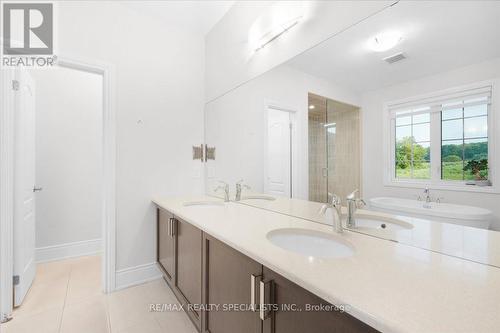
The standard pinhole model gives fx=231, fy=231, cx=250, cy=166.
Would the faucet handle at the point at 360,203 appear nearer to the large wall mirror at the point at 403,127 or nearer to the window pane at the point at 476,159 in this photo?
the large wall mirror at the point at 403,127

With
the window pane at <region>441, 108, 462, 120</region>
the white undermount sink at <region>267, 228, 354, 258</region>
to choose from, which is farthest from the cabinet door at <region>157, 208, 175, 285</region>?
the window pane at <region>441, 108, 462, 120</region>

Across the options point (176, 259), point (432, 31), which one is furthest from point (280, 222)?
point (432, 31)

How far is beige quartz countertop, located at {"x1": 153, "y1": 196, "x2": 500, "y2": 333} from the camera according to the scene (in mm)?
519

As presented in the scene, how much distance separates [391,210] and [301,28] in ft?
→ 4.03

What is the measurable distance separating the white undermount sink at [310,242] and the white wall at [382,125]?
0.96 feet

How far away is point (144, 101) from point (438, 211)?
7.83 feet

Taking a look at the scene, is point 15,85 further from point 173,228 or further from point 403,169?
point 403,169

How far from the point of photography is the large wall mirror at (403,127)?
2.67ft

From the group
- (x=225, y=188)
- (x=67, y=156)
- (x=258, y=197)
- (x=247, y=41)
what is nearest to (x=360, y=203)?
(x=258, y=197)

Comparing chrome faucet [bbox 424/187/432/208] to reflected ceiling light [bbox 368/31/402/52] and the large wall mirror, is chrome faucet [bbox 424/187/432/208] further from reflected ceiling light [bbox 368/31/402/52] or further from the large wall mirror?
reflected ceiling light [bbox 368/31/402/52]

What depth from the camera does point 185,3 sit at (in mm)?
2156

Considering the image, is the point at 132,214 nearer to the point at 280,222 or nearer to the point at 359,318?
the point at 280,222

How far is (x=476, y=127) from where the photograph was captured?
812 millimetres

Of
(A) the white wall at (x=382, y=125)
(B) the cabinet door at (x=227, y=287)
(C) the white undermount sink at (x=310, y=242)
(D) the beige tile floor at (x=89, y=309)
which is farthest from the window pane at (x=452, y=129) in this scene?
(D) the beige tile floor at (x=89, y=309)
